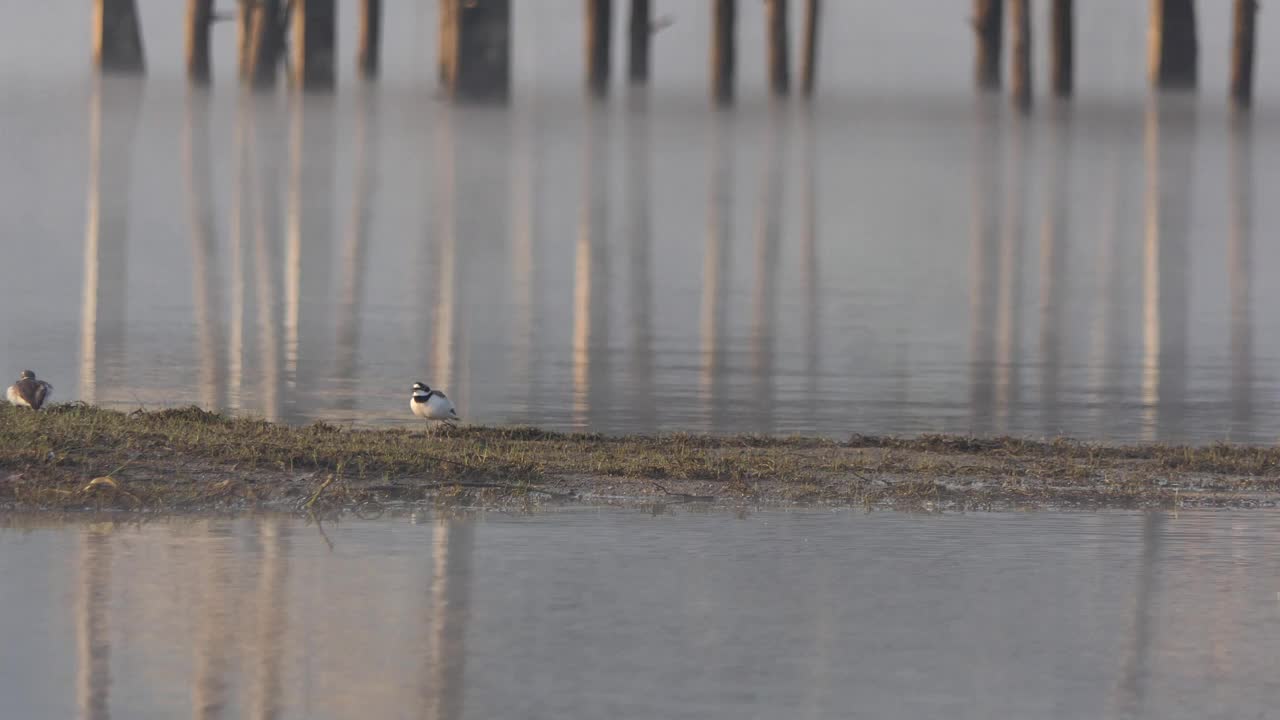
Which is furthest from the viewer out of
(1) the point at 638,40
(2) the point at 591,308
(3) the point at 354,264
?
(1) the point at 638,40

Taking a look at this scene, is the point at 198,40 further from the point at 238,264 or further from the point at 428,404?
the point at 428,404

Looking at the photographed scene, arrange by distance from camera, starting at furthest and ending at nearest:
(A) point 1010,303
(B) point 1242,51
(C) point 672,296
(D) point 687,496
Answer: (B) point 1242,51, (A) point 1010,303, (C) point 672,296, (D) point 687,496

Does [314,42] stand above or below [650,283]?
above

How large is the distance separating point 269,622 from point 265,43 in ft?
154

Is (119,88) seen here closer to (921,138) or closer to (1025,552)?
(921,138)

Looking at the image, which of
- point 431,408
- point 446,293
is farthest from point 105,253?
point 431,408

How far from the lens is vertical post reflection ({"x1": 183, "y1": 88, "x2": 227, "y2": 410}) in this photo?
12852mm

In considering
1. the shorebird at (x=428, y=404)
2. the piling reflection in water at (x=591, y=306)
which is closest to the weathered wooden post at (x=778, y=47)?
the piling reflection in water at (x=591, y=306)

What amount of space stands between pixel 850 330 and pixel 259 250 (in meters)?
7.52

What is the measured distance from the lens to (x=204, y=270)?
20.0 metres

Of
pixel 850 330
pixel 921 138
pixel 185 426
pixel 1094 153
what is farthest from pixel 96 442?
pixel 921 138

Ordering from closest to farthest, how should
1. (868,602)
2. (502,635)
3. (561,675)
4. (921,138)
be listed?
(561,675), (502,635), (868,602), (921,138)

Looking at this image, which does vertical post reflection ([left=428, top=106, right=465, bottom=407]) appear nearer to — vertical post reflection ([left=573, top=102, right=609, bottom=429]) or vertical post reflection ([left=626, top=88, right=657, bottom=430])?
vertical post reflection ([left=573, top=102, right=609, bottom=429])

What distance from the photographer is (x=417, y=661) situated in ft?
21.7
